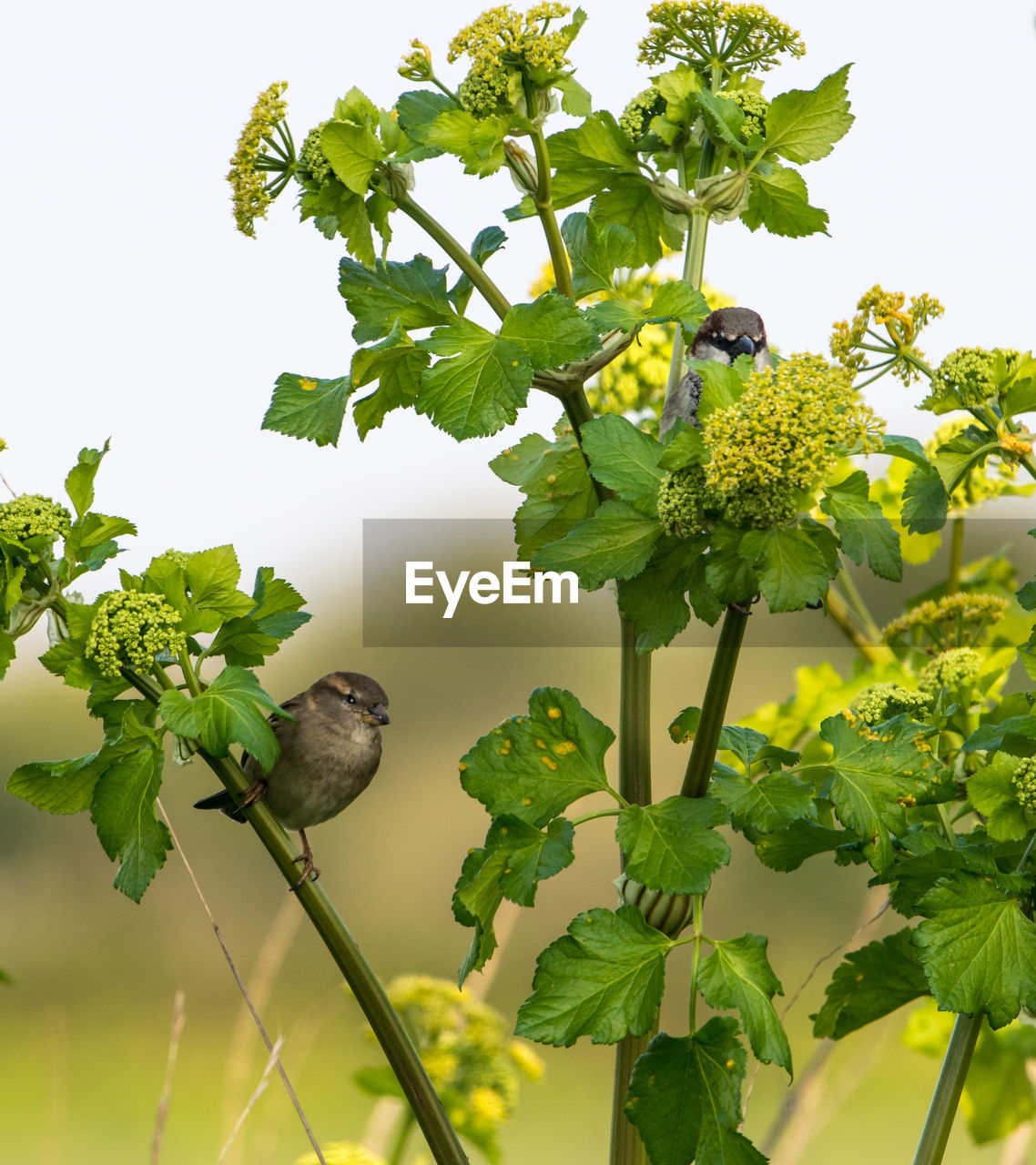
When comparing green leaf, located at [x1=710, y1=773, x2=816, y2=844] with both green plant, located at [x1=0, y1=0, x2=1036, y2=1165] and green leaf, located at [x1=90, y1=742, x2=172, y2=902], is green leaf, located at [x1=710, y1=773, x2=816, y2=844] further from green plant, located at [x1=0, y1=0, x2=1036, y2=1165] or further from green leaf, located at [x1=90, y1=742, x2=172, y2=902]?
green leaf, located at [x1=90, y1=742, x2=172, y2=902]

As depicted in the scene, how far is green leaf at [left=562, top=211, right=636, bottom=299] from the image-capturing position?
3.71ft

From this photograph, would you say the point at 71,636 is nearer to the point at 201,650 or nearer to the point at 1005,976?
the point at 201,650

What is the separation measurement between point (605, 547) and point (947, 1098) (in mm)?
655

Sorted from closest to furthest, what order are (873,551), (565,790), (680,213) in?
1. (873,551)
2. (565,790)
3. (680,213)

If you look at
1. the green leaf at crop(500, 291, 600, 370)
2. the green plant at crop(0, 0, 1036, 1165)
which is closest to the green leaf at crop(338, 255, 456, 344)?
the green plant at crop(0, 0, 1036, 1165)

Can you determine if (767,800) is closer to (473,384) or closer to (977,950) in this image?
(977,950)

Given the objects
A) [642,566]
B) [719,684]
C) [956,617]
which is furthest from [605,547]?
[956,617]

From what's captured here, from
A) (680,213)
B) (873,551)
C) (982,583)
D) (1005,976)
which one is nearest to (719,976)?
(1005,976)

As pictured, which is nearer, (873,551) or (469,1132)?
(873,551)

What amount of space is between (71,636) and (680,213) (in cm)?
73

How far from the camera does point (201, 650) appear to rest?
1.14 meters

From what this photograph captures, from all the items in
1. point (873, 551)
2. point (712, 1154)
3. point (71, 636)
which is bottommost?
point (712, 1154)

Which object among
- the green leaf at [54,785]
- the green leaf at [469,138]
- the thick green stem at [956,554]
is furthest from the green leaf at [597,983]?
the thick green stem at [956,554]

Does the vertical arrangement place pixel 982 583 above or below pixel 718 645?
below
